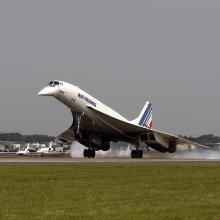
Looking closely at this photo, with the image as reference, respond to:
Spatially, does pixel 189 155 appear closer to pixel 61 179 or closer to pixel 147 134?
pixel 147 134

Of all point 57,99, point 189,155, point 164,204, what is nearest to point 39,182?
point 164,204

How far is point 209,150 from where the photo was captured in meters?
49.7

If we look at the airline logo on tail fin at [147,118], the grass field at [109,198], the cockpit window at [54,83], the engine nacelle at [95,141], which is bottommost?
the grass field at [109,198]

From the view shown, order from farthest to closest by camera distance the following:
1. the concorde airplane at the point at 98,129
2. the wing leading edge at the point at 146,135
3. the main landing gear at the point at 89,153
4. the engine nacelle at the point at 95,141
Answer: the engine nacelle at the point at 95,141, the main landing gear at the point at 89,153, the wing leading edge at the point at 146,135, the concorde airplane at the point at 98,129

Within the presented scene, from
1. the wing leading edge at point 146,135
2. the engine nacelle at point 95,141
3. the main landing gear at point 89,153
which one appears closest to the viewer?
the wing leading edge at point 146,135

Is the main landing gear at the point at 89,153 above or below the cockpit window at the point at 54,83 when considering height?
below

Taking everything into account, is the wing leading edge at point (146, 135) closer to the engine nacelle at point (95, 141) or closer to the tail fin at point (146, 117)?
the engine nacelle at point (95, 141)

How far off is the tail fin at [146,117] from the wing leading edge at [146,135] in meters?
4.55

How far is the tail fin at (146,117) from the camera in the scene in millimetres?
49062

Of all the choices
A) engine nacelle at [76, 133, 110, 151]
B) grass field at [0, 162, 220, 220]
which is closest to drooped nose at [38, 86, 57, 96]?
engine nacelle at [76, 133, 110, 151]

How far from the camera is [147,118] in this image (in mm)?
49719

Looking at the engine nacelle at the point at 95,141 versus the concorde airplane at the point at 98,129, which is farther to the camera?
the engine nacelle at the point at 95,141

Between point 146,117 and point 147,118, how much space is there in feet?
0.43

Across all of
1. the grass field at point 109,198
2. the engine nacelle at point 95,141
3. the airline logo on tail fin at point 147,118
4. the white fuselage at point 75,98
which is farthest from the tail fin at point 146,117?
the grass field at point 109,198
